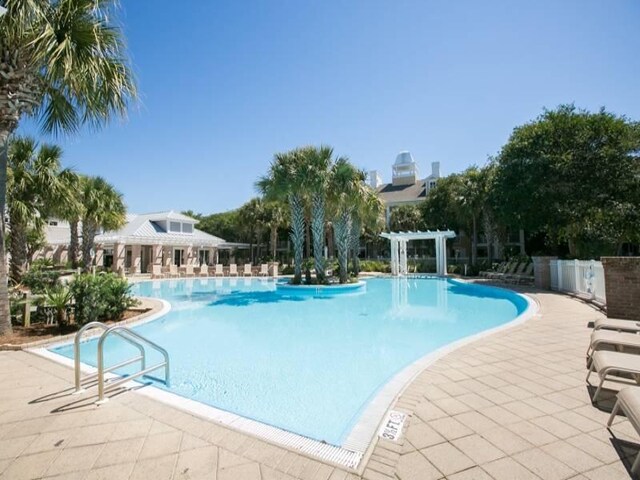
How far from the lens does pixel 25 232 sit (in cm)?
1273

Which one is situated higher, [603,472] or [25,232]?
[25,232]

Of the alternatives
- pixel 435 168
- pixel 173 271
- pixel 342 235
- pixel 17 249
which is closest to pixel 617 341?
pixel 342 235

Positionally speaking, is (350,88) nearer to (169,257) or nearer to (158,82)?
(158,82)

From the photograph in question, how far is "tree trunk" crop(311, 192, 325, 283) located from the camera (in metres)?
17.2

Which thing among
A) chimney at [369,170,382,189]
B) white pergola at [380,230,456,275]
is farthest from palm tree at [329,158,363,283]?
chimney at [369,170,382,189]

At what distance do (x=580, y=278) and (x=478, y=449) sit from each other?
11.7m

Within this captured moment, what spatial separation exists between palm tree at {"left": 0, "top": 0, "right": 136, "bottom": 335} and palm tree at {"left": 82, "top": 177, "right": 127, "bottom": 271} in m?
14.3

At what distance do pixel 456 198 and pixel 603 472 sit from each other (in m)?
26.7

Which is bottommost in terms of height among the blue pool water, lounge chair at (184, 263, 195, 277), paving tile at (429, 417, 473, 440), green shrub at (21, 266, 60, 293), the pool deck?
the blue pool water

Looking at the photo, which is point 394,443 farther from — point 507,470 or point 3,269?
point 3,269

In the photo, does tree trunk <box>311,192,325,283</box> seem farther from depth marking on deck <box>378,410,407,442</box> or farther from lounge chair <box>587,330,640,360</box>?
depth marking on deck <box>378,410,407,442</box>

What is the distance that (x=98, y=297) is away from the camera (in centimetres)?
792

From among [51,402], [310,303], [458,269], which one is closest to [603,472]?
[51,402]

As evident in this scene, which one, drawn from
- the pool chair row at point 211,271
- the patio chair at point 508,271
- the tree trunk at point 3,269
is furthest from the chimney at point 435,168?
the tree trunk at point 3,269
